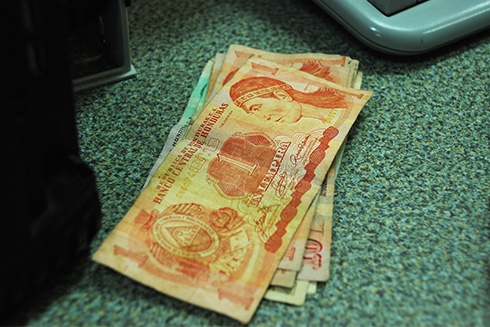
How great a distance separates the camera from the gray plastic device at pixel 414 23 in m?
0.97

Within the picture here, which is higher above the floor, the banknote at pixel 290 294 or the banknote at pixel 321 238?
the banknote at pixel 321 238

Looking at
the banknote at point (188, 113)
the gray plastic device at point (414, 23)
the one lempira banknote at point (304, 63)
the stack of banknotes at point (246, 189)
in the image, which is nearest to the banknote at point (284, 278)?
the stack of banknotes at point (246, 189)

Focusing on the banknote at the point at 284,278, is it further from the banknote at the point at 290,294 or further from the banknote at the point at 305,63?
the banknote at the point at 305,63

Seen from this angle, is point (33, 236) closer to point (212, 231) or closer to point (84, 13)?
point (212, 231)

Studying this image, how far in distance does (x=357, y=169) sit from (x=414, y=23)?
0.27 m

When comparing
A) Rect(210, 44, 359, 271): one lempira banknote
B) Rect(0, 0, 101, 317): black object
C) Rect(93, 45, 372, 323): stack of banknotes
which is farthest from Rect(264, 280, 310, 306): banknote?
Rect(210, 44, 359, 271): one lempira banknote

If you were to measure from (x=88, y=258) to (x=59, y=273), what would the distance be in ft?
0.12

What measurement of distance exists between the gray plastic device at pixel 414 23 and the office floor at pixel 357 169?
0.03 meters

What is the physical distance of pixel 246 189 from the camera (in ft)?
2.64

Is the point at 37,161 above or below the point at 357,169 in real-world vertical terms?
above

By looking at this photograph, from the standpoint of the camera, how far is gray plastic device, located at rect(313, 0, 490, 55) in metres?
0.97

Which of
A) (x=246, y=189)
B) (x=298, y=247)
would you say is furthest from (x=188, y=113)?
(x=298, y=247)

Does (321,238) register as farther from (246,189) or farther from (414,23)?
(414,23)

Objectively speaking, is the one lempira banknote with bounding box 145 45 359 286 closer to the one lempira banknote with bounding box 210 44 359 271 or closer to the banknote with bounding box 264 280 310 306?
the one lempira banknote with bounding box 210 44 359 271
